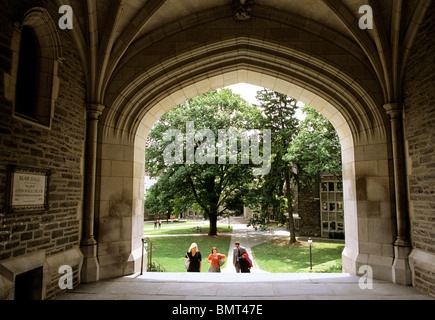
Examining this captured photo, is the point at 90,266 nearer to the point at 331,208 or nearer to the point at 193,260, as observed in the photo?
the point at 193,260

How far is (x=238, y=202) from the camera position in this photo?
54.8ft

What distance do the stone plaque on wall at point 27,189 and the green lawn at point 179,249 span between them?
6.19 metres

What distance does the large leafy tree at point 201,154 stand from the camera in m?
15.0

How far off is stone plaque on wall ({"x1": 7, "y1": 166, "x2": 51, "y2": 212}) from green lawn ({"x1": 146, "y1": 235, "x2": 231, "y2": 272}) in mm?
6192

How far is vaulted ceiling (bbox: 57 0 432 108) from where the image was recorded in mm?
4734

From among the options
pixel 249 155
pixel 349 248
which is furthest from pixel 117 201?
pixel 249 155

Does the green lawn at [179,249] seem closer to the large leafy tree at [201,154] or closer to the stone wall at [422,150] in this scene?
the large leafy tree at [201,154]

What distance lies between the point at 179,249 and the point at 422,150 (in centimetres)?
1112

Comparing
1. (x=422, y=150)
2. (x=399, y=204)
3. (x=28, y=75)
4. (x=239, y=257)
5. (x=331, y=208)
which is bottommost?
(x=239, y=257)

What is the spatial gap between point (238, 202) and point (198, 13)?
12.6 m

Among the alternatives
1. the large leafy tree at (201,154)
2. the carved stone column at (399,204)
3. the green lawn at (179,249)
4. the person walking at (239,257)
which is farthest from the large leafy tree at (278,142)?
the carved stone column at (399,204)

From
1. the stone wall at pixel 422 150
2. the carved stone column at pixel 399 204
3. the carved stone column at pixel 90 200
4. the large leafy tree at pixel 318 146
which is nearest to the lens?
the stone wall at pixel 422 150

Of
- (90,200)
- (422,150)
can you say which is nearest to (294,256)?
(422,150)

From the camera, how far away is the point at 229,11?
569cm
